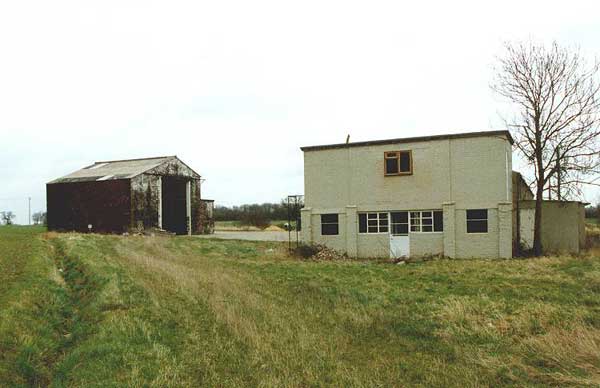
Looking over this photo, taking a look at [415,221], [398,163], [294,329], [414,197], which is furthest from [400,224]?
[294,329]

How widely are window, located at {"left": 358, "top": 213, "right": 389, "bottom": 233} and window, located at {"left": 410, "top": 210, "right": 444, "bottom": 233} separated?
1.40 meters

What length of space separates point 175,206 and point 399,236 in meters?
27.0

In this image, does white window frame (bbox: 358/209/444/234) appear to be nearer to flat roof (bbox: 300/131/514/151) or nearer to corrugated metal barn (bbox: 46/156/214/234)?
flat roof (bbox: 300/131/514/151)

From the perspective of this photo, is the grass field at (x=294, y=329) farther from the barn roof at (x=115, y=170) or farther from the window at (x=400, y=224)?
the barn roof at (x=115, y=170)

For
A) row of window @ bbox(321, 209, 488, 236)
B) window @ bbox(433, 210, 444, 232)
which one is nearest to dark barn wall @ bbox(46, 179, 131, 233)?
row of window @ bbox(321, 209, 488, 236)

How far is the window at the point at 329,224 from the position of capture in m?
27.5

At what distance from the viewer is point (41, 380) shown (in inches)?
288

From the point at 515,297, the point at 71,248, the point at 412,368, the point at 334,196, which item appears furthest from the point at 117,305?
the point at 334,196

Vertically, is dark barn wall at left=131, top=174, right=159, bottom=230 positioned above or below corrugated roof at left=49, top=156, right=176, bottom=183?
below

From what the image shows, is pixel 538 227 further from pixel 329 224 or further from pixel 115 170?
pixel 115 170

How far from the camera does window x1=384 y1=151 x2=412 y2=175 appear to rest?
2622 centimetres

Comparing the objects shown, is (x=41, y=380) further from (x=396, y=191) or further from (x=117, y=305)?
(x=396, y=191)

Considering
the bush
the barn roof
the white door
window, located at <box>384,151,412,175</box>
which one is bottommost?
→ the bush

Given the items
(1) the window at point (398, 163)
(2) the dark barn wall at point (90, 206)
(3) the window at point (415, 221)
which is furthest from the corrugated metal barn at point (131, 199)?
(3) the window at point (415, 221)
